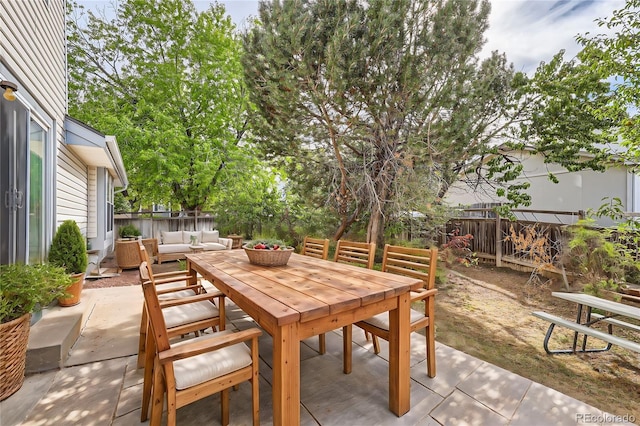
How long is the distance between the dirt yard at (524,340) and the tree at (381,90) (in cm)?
207

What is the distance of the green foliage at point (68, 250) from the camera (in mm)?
3730

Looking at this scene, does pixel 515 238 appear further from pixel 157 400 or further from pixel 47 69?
pixel 47 69

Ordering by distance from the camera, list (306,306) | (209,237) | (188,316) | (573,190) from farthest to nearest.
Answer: (573,190), (209,237), (188,316), (306,306)

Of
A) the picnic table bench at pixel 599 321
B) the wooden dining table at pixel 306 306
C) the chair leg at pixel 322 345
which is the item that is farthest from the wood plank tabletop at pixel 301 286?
the picnic table bench at pixel 599 321

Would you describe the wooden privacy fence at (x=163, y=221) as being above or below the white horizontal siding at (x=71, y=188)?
below

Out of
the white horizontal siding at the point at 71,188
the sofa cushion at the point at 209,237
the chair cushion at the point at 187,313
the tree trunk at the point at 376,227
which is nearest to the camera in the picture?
the chair cushion at the point at 187,313

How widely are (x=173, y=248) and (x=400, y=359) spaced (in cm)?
724

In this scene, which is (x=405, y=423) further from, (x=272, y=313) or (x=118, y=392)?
(x=118, y=392)

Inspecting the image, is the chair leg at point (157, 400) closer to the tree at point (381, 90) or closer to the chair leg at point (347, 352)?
the chair leg at point (347, 352)

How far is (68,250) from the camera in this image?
3812 millimetres

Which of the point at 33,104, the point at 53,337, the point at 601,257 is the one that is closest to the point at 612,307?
the point at 601,257

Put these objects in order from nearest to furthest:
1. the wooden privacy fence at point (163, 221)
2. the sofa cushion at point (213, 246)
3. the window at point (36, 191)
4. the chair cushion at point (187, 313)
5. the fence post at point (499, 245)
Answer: the chair cushion at point (187, 313), the window at point (36, 191), the fence post at point (499, 245), the sofa cushion at point (213, 246), the wooden privacy fence at point (163, 221)

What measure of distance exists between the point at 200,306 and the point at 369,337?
1766 millimetres

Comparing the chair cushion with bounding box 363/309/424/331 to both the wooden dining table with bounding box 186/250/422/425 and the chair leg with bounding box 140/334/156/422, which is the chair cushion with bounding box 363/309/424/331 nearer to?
the wooden dining table with bounding box 186/250/422/425
